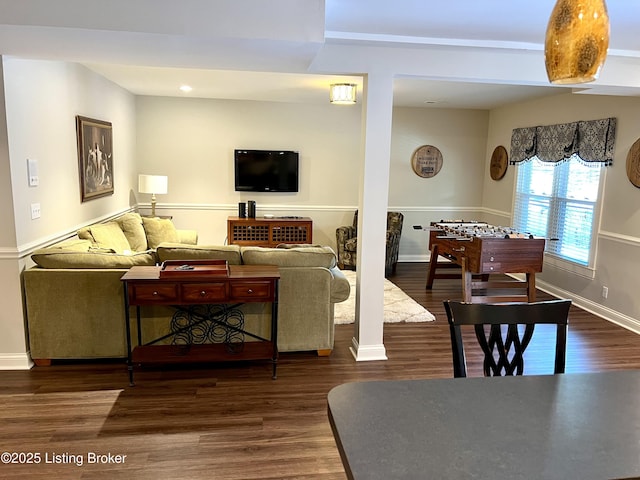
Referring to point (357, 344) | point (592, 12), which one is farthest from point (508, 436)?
point (357, 344)

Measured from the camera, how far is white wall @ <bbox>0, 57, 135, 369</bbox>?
3199mm

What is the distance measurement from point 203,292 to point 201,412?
2.46 ft

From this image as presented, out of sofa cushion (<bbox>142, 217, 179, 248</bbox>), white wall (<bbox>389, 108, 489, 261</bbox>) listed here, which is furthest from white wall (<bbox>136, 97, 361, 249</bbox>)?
sofa cushion (<bbox>142, 217, 179, 248</bbox>)

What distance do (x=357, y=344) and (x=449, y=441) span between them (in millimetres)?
2558

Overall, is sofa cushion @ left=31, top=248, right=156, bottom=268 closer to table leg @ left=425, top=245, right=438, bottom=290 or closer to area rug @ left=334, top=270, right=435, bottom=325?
area rug @ left=334, top=270, right=435, bottom=325

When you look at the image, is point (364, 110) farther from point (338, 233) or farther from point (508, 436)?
point (338, 233)

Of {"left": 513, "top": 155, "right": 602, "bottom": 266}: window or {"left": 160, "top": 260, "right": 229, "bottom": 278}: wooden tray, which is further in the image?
{"left": 513, "top": 155, "right": 602, "bottom": 266}: window

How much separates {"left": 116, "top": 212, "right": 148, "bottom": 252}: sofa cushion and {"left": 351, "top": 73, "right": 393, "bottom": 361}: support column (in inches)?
109

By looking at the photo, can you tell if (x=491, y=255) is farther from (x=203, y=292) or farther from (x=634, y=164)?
(x=203, y=292)

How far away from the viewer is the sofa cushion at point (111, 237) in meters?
4.20

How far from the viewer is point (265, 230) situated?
22.3 feet

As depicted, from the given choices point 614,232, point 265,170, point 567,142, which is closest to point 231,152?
point 265,170

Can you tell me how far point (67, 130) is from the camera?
4074 mm

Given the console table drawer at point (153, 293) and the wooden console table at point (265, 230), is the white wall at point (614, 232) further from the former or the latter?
the console table drawer at point (153, 293)
